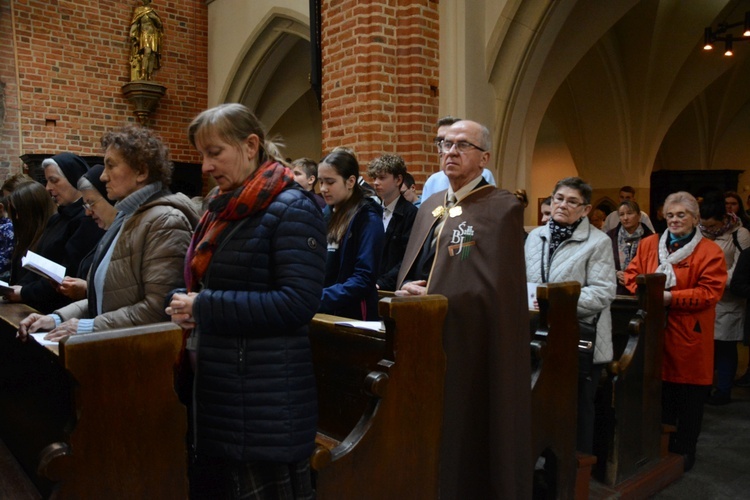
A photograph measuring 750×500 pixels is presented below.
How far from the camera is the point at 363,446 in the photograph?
2078mm

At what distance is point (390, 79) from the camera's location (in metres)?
5.82

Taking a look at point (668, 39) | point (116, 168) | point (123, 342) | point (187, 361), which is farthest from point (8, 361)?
point (668, 39)

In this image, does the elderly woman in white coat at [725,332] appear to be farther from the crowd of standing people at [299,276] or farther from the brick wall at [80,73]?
the brick wall at [80,73]

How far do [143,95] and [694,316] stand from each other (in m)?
8.05

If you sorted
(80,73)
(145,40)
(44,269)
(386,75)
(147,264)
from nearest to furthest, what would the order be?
(147,264)
(44,269)
(386,75)
(80,73)
(145,40)

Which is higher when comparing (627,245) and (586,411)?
(627,245)

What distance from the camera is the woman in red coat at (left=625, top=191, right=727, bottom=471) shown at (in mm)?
3807

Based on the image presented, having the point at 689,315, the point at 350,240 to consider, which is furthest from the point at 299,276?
the point at 689,315

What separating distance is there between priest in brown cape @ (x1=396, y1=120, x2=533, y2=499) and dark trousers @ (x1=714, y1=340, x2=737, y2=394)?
3578mm

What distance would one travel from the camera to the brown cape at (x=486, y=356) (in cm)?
240

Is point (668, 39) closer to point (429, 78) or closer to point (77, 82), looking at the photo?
point (429, 78)

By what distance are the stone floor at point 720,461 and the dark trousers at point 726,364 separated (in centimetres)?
16

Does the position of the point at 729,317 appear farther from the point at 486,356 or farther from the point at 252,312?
the point at 252,312

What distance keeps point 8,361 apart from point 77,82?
272 inches
